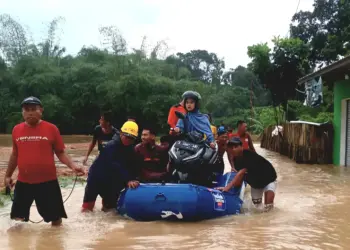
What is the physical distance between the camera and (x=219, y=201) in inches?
253

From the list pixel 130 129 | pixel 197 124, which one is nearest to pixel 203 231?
pixel 130 129

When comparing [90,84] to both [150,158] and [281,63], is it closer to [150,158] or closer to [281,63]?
[281,63]

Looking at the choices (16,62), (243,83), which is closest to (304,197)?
(16,62)

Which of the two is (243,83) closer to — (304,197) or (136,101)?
(136,101)

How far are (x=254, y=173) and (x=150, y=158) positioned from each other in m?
1.54

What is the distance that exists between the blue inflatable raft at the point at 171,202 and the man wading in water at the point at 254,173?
428 millimetres

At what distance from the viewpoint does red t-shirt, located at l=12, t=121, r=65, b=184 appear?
213 inches

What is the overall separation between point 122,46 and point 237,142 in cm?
3770

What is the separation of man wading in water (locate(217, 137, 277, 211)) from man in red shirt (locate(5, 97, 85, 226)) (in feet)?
7.24

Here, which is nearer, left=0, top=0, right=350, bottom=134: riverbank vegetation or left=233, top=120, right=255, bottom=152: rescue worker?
left=233, top=120, right=255, bottom=152: rescue worker

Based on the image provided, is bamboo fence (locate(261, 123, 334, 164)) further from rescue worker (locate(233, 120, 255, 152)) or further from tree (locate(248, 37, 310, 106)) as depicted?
tree (locate(248, 37, 310, 106))

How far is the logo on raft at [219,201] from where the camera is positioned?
6.38 meters

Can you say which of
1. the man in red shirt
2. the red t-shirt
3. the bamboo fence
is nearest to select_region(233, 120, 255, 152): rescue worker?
the man in red shirt

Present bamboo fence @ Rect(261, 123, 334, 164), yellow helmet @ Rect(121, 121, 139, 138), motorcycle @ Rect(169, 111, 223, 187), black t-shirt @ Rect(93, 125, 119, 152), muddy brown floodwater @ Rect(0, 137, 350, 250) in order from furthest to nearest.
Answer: bamboo fence @ Rect(261, 123, 334, 164) < black t-shirt @ Rect(93, 125, 119, 152) < motorcycle @ Rect(169, 111, 223, 187) < yellow helmet @ Rect(121, 121, 139, 138) < muddy brown floodwater @ Rect(0, 137, 350, 250)
